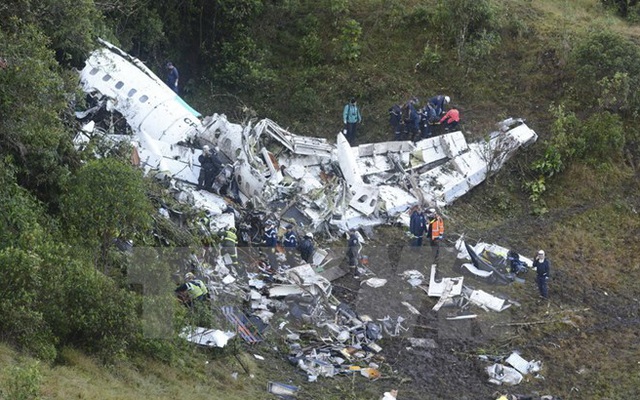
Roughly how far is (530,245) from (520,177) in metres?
3.08

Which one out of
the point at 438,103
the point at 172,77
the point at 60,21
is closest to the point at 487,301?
the point at 438,103

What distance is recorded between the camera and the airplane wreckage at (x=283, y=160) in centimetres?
2498

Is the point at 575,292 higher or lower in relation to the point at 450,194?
lower

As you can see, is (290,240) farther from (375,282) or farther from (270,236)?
(375,282)

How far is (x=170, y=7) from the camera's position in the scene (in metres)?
31.2

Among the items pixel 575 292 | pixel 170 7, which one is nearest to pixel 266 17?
pixel 170 7

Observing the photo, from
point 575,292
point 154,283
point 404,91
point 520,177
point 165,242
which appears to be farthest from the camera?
point 404,91

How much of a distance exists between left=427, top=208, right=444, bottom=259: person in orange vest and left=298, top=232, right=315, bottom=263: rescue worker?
119 inches

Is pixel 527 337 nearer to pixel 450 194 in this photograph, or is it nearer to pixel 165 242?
pixel 450 194

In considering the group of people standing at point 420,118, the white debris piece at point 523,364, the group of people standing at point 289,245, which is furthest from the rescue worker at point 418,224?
the group of people standing at point 420,118

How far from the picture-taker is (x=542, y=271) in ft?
77.0

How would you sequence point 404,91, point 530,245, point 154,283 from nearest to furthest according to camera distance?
point 154,283
point 530,245
point 404,91

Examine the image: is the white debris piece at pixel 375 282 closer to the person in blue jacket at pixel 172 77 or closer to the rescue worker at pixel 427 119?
the rescue worker at pixel 427 119

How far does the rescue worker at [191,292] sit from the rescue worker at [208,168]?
4776mm
